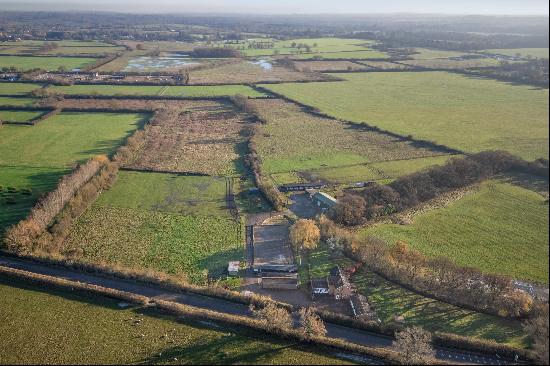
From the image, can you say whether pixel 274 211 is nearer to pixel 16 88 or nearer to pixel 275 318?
pixel 275 318

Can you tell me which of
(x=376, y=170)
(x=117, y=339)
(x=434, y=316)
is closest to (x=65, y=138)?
(x=376, y=170)

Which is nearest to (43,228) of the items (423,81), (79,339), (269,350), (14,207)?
(14,207)

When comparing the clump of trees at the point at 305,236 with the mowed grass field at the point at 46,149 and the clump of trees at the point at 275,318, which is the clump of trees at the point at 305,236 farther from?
the mowed grass field at the point at 46,149

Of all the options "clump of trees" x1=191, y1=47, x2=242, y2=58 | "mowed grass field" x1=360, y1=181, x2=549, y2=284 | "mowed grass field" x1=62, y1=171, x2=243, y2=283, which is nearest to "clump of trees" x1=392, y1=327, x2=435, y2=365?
"mowed grass field" x1=360, y1=181, x2=549, y2=284

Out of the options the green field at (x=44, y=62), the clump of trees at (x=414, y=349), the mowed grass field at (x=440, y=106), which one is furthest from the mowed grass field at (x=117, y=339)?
the green field at (x=44, y=62)

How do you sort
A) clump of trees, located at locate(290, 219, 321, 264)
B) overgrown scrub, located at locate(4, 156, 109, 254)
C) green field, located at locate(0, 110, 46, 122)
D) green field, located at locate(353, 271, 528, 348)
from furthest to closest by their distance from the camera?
green field, located at locate(0, 110, 46, 122), overgrown scrub, located at locate(4, 156, 109, 254), clump of trees, located at locate(290, 219, 321, 264), green field, located at locate(353, 271, 528, 348)

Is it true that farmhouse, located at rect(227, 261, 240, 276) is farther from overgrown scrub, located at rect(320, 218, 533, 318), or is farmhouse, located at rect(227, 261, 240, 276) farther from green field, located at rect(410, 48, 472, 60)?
green field, located at rect(410, 48, 472, 60)

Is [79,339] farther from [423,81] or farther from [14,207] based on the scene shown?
[423,81]
